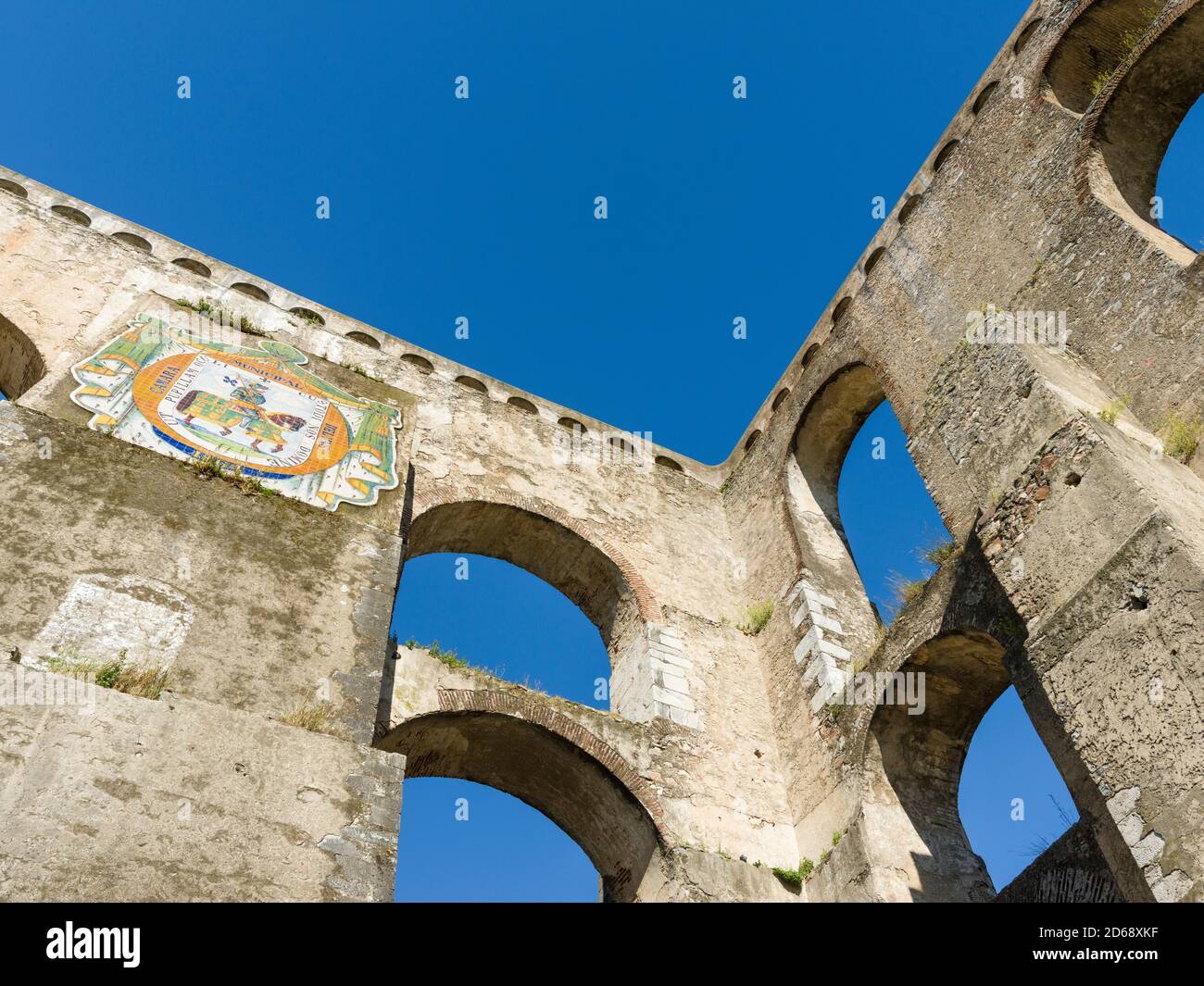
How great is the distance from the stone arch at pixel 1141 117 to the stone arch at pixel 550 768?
20.8 ft

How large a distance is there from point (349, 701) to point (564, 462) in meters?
6.37

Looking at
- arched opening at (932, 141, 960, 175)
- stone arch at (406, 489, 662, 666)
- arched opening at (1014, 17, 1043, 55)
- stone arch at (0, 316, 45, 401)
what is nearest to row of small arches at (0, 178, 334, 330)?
stone arch at (0, 316, 45, 401)

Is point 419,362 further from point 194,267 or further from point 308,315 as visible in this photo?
point 194,267

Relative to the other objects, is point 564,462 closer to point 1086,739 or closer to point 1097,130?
point 1097,130

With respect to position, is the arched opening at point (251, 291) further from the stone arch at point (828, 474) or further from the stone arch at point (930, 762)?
the stone arch at point (930, 762)

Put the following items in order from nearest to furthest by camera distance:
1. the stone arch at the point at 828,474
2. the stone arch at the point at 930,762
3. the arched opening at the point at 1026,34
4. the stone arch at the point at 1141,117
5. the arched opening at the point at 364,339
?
the stone arch at the point at 930,762 → the stone arch at the point at 1141,117 → the arched opening at the point at 1026,34 → the stone arch at the point at 828,474 → the arched opening at the point at 364,339

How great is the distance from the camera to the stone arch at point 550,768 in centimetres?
774

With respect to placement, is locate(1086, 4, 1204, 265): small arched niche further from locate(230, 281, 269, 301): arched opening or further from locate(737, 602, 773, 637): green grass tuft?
locate(230, 281, 269, 301): arched opening

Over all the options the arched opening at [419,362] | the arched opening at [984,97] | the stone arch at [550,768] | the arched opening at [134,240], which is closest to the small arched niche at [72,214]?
the arched opening at [134,240]

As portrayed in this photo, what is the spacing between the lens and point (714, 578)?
35.5 ft

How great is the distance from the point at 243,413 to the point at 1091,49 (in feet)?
28.5

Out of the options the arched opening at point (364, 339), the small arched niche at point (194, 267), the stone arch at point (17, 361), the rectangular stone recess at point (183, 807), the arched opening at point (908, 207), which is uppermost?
the small arched niche at point (194, 267)

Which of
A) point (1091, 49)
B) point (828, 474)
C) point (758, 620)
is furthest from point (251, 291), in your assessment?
point (1091, 49)

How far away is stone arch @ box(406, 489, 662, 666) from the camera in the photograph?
9.69 meters
